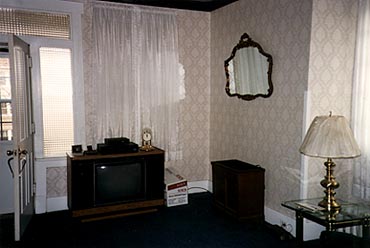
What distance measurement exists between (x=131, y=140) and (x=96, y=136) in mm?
457

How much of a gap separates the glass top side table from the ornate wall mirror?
1.37m

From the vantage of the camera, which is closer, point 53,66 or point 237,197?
point 237,197

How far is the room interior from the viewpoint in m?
3.34

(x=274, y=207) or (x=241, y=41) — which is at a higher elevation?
(x=241, y=41)

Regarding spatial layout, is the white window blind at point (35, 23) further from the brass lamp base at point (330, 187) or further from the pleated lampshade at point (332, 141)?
the brass lamp base at point (330, 187)

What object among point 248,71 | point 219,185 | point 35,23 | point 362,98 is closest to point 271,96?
point 248,71

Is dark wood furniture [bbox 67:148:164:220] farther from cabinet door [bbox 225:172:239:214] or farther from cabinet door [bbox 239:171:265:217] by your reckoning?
cabinet door [bbox 239:171:265:217]

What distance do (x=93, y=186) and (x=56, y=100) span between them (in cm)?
116

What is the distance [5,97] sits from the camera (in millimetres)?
4082

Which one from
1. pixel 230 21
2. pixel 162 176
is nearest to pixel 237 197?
pixel 162 176

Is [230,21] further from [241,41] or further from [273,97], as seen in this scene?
[273,97]

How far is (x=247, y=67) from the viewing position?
416cm

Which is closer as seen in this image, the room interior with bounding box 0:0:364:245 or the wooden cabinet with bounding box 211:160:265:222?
the room interior with bounding box 0:0:364:245

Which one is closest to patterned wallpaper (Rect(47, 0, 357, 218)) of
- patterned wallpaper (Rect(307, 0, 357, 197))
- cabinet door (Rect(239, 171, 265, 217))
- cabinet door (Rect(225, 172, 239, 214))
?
patterned wallpaper (Rect(307, 0, 357, 197))
